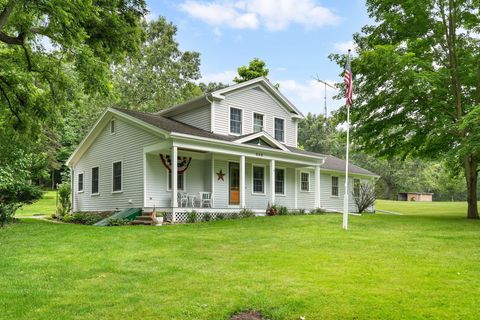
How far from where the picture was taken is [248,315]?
5062 mm

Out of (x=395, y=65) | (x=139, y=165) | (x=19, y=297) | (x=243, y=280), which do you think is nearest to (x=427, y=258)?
(x=243, y=280)

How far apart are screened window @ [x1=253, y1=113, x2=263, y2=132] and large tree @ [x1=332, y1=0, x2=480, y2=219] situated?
453 centimetres

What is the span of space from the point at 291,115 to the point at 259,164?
12.8ft

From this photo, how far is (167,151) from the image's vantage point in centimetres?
1758

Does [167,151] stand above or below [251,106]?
below

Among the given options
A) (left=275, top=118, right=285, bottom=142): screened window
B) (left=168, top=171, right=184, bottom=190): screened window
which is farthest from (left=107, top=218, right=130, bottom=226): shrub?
(left=275, top=118, right=285, bottom=142): screened window

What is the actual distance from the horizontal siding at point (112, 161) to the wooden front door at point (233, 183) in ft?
14.0

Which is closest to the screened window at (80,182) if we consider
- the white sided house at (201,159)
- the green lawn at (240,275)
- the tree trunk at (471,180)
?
the white sided house at (201,159)

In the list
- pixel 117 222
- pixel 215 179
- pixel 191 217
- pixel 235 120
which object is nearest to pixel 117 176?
pixel 117 222

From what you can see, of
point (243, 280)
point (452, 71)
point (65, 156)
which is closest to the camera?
point (243, 280)

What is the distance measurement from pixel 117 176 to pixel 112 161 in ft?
2.80

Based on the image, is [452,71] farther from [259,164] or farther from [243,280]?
[243,280]

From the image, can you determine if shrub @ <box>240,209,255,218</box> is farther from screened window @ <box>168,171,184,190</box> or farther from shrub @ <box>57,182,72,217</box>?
shrub @ <box>57,182,72,217</box>

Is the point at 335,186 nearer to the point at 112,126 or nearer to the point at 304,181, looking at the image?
the point at 304,181
